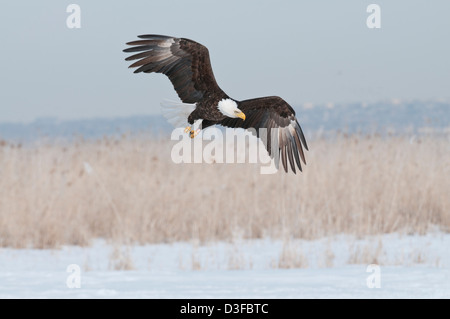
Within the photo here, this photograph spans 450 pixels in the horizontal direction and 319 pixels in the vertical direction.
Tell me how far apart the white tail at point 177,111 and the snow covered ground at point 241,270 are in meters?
1.73

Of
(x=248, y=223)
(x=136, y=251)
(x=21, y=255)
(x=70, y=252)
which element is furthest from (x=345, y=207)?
(x=21, y=255)

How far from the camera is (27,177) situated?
8320 millimetres

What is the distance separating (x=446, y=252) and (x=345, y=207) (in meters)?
1.43

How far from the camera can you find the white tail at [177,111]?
3.19m

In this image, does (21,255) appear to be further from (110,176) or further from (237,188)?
(237,188)

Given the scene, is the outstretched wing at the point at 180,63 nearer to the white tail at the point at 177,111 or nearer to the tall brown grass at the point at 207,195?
the white tail at the point at 177,111

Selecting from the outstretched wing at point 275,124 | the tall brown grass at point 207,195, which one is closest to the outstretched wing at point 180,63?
the outstretched wing at point 275,124

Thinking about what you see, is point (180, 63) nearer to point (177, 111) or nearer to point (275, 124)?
point (177, 111)

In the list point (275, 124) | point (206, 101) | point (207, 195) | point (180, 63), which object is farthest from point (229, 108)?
point (207, 195)

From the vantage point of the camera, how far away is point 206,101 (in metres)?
3.29

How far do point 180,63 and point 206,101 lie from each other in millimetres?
357

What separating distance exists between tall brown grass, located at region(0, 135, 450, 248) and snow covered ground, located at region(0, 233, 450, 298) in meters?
0.24

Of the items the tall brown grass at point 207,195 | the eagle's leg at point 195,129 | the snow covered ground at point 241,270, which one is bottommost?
the snow covered ground at point 241,270

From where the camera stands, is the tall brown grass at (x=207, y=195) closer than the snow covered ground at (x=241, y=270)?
No
